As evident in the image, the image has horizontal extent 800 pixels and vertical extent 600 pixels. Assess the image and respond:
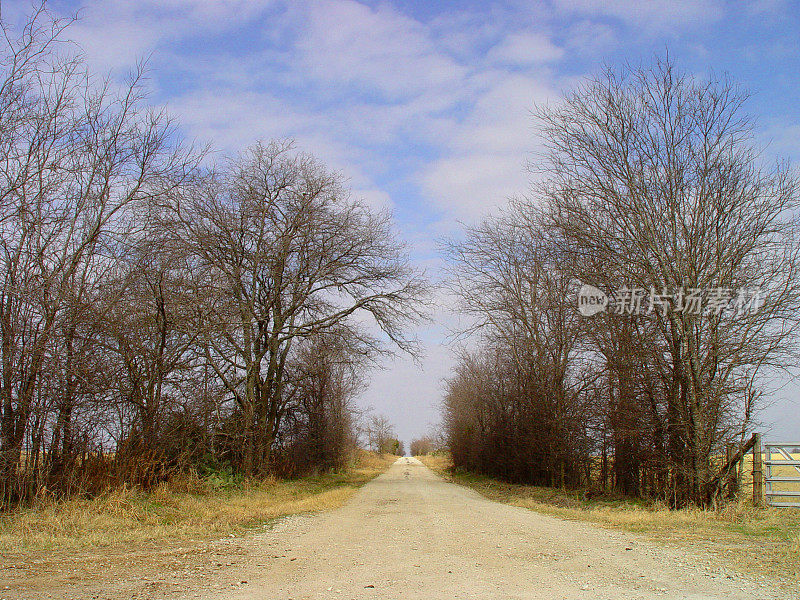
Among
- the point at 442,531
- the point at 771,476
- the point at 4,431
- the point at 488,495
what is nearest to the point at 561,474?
the point at 488,495

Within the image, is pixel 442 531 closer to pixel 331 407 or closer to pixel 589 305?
pixel 589 305

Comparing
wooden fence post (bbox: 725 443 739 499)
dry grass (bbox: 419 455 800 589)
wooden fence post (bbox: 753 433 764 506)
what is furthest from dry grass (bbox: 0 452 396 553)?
wooden fence post (bbox: 753 433 764 506)

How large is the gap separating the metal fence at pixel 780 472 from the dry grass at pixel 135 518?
9479mm

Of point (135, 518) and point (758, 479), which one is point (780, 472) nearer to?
point (758, 479)

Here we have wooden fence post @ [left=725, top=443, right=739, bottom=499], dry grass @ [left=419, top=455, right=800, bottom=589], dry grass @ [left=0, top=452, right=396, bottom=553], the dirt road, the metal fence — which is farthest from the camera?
wooden fence post @ [left=725, top=443, right=739, bottom=499]

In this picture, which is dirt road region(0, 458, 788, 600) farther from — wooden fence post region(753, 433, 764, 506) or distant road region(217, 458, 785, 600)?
wooden fence post region(753, 433, 764, 506)

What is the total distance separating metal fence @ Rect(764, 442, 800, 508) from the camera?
1110 cm

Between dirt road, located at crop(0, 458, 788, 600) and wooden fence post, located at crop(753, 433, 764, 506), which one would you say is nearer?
dirt road, located at crop(0, 458, 788, 600)

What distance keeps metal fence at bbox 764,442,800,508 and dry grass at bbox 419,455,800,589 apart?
0.35m

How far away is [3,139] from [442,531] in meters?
9.43

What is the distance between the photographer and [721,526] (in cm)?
916

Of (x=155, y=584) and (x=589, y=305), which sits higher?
(x=589, y=305)

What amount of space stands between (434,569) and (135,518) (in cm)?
573

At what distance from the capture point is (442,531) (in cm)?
921
